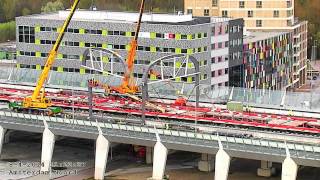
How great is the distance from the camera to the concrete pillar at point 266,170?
304 ft

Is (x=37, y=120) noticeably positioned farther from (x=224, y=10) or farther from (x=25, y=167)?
(x=224, y=10)

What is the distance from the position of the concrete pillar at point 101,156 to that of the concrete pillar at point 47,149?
564 cm

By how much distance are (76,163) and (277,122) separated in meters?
20.7

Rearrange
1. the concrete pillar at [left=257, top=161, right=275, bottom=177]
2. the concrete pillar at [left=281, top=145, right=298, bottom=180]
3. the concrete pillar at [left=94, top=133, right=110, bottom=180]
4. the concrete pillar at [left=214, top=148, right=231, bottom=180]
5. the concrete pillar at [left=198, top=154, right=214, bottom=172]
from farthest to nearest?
the concrete pillar at [left=198, top=154, right=214, bottom=172]
the concrete pillar at [left=94, top=133, right=110, bottom=180]
the concrete pillar at [left=257, top=161, right=275, bottom=177]
the concrete pillar at [left=214, top=148, right=231, bottom=180]
the concrete pillar at [left=281, top=145, right=298, bottom=180]

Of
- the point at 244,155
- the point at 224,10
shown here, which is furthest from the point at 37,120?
the point at 224,10

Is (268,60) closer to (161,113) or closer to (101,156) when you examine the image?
(161,113)

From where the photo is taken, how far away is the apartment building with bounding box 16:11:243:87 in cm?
12488

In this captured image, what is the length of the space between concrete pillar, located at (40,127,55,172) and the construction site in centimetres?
10

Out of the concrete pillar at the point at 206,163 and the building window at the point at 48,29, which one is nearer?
the concrete pillar at the point at 206,163

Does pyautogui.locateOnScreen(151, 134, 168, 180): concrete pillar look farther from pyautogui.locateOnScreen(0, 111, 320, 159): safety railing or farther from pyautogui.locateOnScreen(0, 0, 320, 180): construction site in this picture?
pyautogui.locateOnScreen(0, 111, 320, 159): safety railing

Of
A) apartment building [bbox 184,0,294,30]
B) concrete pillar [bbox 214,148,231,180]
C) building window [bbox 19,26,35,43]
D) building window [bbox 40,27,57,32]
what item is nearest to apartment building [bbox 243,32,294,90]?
apartment building [bbox 184,0,294,30]

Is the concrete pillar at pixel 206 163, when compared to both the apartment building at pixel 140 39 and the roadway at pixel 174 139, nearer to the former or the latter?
the roadway at pixel 174 139

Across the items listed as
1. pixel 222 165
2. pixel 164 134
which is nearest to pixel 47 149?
pixel 164 134

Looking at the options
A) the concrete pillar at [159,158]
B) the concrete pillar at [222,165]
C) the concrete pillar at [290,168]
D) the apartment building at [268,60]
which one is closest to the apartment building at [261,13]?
the apartment building at [268,60]
